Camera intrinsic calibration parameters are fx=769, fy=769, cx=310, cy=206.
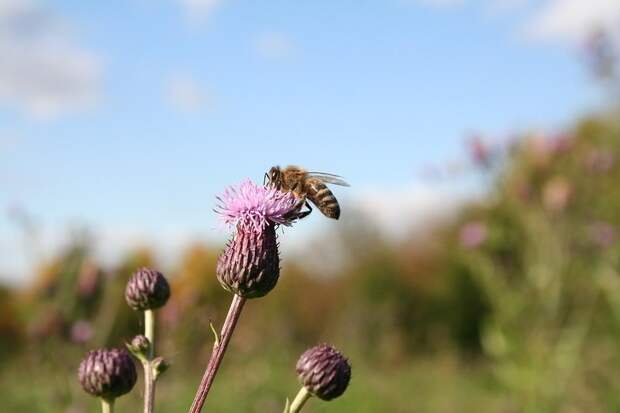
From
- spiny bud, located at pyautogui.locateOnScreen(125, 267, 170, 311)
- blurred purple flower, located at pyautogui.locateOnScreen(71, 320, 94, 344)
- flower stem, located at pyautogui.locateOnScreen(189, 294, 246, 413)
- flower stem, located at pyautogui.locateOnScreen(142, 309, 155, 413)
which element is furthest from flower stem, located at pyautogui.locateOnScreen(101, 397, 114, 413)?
blurred purple flower, located at pyautogui.locateOnScreen(71, 320, 94, 344)

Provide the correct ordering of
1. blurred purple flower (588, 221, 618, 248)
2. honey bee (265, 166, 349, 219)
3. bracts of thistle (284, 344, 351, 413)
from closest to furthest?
bracts of thistle (284, 344, 351, 413)
honey bee (265, 166, 349, 219)
blurred purple flower (588, 221, 618, 248)

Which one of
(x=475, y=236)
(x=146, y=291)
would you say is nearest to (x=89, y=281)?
(x=475, y=236)

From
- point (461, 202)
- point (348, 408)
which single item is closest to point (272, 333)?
point (348, 408)

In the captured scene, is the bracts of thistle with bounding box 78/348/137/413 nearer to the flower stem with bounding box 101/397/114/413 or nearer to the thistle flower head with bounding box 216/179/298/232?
→ the flower stem with bounding box 101/397/114/413

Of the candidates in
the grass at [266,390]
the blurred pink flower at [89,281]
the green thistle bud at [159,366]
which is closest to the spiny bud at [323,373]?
the green thistle bud at [159,366]

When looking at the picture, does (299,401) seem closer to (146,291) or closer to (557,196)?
(146,291)

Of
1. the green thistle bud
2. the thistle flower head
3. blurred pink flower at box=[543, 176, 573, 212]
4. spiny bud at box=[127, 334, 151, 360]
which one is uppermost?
blurred pink flower at box=[543, 176, 573, 212]

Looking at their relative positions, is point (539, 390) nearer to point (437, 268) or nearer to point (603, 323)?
point (603, 323)
